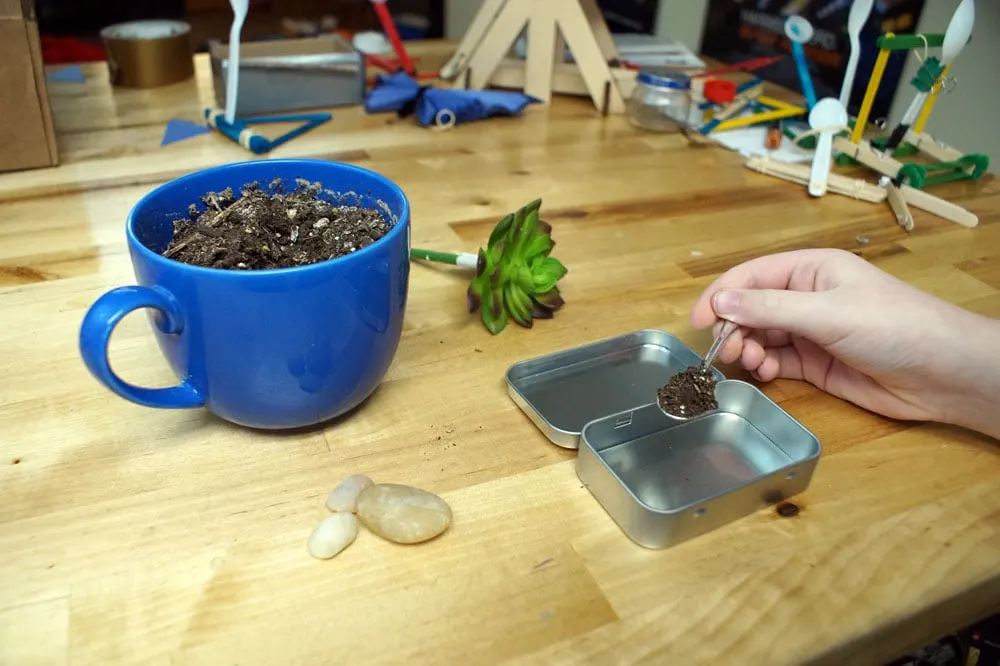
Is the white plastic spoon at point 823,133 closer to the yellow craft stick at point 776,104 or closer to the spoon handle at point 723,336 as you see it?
the yellow craft stick at point 776,104

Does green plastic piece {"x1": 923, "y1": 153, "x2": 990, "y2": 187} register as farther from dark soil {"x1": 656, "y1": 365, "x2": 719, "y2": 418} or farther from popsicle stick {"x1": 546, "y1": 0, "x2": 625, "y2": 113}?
dark soil {"x1": 656, "y1": 365, "x2": 719, "y2": 418}

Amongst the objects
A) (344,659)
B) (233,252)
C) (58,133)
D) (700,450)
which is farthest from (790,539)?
(58,133)

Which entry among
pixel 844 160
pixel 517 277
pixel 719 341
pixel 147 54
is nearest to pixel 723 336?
pixel 719 341

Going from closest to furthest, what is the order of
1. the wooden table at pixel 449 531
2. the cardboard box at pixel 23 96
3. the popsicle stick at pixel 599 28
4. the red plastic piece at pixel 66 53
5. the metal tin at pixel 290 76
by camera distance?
the wooden table at pixel 449 531 < the cardboard box at pixel 23 96 < the metal tin at pixel 290 76 < the popsicle stick at pixel 599 28 < the red plastic piece at pixel 66 53

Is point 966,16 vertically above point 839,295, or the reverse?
point 966,16

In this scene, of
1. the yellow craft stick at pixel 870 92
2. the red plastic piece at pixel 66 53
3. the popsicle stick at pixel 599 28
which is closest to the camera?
the yellow craft stick at pixel 870 92

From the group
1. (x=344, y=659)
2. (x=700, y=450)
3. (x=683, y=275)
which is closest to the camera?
(x=344, y=659)

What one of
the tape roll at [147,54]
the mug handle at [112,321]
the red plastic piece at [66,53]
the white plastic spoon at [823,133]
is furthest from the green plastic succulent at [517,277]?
the red plastic piece at [66,53]

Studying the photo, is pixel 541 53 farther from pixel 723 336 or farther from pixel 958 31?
pixel 723 336

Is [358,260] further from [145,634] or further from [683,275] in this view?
[683,275]
